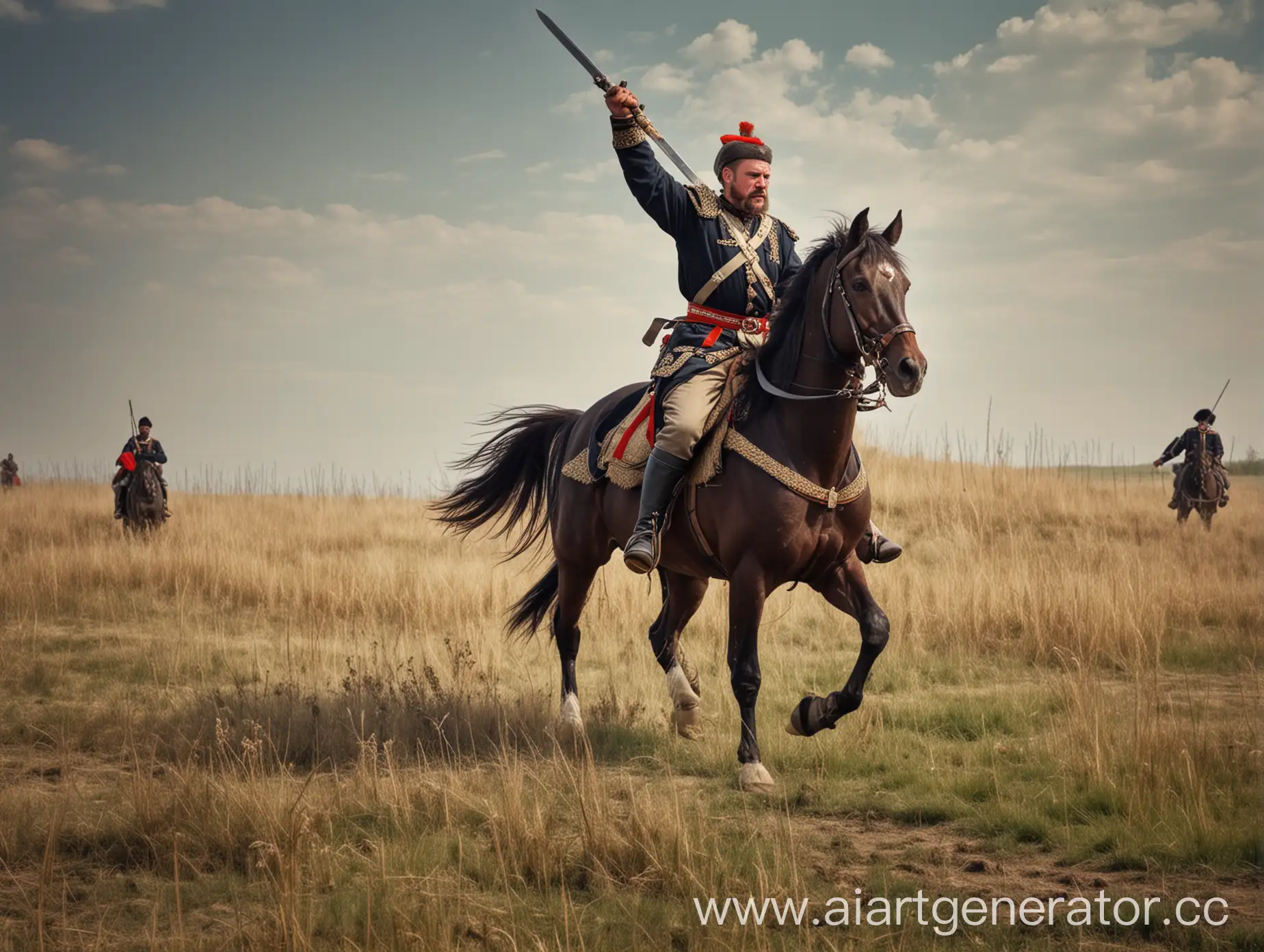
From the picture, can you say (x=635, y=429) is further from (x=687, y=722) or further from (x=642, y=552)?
(x=687, y=722)

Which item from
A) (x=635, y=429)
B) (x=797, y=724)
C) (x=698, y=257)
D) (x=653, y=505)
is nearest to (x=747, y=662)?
(x=797, y=724)

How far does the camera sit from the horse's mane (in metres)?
6.10

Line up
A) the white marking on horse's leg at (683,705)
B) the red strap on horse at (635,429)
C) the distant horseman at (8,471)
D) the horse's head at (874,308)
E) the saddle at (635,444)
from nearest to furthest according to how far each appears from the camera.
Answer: the horse's head at (874,308)
the saddle at (635,444)
the red strap on horse at (635,429)
the white marking on horse's leg at (683,705)
the distant horseman at (8,471)

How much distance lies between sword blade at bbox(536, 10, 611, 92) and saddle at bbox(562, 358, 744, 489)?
5.93 feet

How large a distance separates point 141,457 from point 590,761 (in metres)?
14.8

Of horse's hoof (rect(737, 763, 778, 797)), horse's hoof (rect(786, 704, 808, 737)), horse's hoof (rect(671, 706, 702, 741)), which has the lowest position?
horse's hoof (rect(737, 763, 778, 797))

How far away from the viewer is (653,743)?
288 inches

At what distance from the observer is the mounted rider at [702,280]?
6.52 metres

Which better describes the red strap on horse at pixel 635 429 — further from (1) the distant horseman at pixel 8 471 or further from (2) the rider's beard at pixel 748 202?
(1) the distant horseman at pixel 8 471

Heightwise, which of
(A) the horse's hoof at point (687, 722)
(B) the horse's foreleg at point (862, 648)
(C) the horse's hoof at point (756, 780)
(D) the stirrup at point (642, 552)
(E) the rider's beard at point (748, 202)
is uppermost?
(E) the rider's beard at point (748, 202)

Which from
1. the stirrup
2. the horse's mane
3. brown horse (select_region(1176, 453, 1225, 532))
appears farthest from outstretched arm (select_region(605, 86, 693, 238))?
brown horse (select_region(1176, 453, 1225, 532))

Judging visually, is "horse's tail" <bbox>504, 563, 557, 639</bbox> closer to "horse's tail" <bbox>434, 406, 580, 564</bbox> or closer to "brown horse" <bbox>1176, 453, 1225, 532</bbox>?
"horse's tail" <bbox>434, 406, 580, 564</bbox>

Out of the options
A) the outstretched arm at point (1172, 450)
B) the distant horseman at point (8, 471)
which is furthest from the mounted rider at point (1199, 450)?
the distant horseman at point (8, 471)

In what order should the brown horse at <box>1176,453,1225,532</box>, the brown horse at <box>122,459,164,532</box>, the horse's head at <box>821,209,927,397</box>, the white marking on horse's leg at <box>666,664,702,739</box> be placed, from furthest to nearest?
the brown horse at <box>122,459,164,532</box>
the brown horse at <box>1176,453,1225,532</box>
the white marking on horse's leg at <box>666,664,702,739</box>
the horse's head at <box>821,209,927,397</box>
